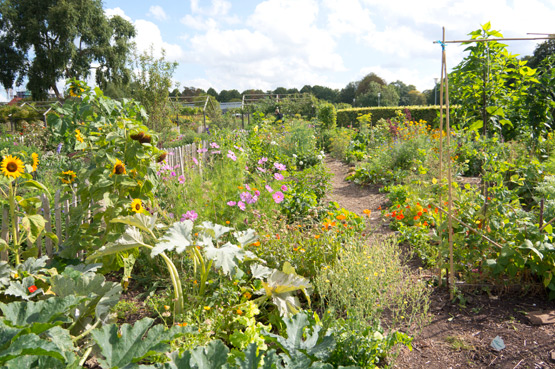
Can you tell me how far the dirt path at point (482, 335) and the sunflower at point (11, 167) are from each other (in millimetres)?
2719

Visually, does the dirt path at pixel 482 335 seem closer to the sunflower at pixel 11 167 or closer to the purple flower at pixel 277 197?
the purple flower at pixel 277 197

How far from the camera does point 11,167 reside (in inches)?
101

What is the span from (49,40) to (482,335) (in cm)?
2844

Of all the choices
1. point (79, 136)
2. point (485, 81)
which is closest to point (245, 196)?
point (79, 136)

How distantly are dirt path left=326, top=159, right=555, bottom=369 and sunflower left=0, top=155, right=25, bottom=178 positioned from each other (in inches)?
107

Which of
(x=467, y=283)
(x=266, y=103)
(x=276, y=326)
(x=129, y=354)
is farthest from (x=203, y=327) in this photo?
(x=266, y=103)

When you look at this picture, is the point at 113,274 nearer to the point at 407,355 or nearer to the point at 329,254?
the point at 329,254

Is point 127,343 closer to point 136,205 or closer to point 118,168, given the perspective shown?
point 136,205

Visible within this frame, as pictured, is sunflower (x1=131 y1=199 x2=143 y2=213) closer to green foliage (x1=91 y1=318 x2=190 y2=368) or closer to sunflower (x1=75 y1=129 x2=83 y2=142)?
sunflower (x1=75 y1=129 x2=83 y2=142)

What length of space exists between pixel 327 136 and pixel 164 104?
581 centimetres

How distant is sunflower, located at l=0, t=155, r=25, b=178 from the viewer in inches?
99.7

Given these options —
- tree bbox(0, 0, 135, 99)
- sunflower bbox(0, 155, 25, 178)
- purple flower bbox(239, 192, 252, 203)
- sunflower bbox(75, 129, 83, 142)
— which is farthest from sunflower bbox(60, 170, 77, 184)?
tree bbox(0, 0, 135, 99)

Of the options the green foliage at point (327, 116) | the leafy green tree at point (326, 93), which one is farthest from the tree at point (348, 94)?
the green foliage at point (327, 116)

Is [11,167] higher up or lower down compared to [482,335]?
higher up
